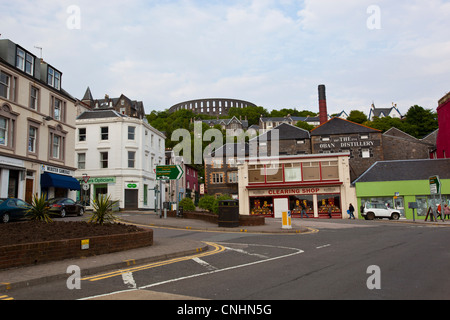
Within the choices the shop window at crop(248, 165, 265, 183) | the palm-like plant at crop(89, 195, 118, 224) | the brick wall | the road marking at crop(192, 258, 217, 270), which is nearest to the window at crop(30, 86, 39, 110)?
the palm-like plant at crop(89, 195, 118, 224)

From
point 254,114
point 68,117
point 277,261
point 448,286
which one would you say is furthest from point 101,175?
point 254,114

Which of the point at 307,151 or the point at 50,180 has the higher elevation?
the point at 307,151

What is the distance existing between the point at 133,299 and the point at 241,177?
39.7 meters

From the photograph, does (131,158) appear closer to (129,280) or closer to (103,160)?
(103,160)

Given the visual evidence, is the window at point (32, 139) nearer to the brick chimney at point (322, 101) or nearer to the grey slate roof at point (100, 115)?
the grey slate roof at point (100, 115)

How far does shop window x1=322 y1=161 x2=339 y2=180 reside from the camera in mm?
43781

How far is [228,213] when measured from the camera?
21625 mm

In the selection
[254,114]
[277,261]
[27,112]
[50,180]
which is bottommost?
[277,261]

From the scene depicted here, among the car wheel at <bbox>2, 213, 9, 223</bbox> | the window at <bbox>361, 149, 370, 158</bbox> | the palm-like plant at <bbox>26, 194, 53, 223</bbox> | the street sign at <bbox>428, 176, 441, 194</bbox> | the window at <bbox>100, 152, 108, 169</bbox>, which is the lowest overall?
the car wheel at <bbox>2, 213, 9, 223</bbox>

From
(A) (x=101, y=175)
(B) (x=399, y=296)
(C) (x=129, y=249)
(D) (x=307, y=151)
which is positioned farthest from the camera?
(D) (x=307, y=151)

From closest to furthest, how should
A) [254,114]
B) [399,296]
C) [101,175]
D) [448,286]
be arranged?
[399,296], [448,286], [101,175], [254,114]

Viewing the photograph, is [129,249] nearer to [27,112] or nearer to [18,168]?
[18,168]

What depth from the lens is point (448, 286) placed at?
263 inches

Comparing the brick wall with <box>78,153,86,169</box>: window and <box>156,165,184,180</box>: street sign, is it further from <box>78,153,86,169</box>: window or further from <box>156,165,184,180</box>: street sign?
<box>78,153,86,169</box>: window
